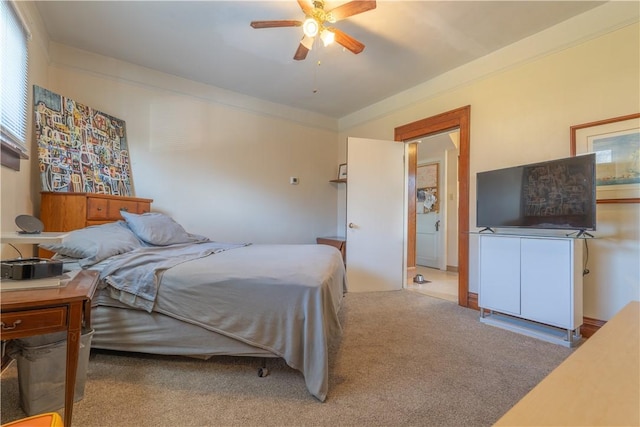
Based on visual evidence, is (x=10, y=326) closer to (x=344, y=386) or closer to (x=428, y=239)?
(x=344, y=386)

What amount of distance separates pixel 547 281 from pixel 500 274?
357 millimetres

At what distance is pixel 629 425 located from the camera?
19.0 inches

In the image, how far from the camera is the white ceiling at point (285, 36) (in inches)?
91.3

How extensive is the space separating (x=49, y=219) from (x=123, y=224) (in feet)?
1.72

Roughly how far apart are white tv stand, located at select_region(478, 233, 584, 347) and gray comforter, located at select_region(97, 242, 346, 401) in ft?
5.70

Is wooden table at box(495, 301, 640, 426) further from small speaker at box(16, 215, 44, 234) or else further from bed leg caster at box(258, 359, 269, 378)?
small speaker at box(16, 215, 44, 234)

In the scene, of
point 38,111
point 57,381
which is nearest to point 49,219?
point 38,111

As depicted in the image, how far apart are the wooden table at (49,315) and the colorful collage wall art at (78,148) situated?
1.73 metres

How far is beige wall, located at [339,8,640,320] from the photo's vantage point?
216 centimetres

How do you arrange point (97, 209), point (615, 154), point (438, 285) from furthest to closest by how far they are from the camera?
1. point (438, 285)
2. point (97, 209)
3. point (615, 154)

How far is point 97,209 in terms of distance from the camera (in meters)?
2.44

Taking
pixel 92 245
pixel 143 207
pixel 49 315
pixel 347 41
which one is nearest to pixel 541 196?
pixel 347 41

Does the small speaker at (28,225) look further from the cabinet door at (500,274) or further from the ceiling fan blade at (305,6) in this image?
the cabinet door at (500,274)

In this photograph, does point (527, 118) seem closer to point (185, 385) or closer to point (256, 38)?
point (256, 38)
